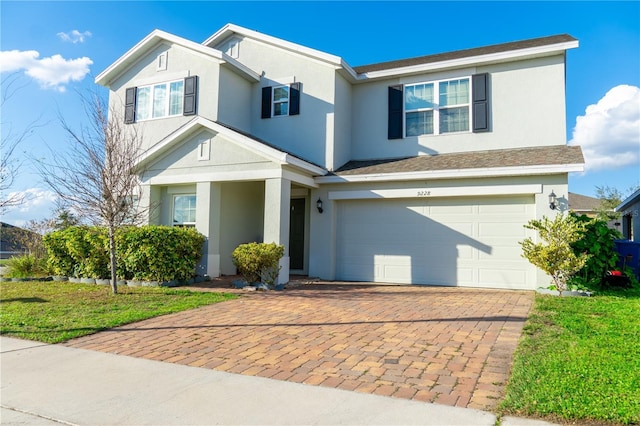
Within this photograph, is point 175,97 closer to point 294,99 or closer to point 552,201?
point 294,99

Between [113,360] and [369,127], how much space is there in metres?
11.0

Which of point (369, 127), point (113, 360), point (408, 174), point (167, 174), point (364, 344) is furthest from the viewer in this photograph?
point (369, 127)

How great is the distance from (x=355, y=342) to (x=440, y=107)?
951cm

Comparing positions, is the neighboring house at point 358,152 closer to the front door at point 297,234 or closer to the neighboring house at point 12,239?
the front door at point 297,234

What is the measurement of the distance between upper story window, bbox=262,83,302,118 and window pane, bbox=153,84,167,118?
11.6 ft

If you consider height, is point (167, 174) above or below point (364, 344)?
above

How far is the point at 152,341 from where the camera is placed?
570 centimetres

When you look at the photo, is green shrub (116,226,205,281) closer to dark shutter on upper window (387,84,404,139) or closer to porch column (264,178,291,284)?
porch column (264,178,291,284)

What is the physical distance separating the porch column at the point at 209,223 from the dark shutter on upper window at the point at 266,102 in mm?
3693

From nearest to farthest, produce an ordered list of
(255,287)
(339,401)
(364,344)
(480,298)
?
(339,401) → (364,344) → (480,298) → (255,287)

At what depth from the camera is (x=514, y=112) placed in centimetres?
1222

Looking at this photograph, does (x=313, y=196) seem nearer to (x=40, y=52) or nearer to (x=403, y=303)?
(x=403, y=303)

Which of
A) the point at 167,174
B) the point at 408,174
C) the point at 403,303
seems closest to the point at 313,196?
the point at 408,174

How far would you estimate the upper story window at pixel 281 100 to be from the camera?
13.8 metres
